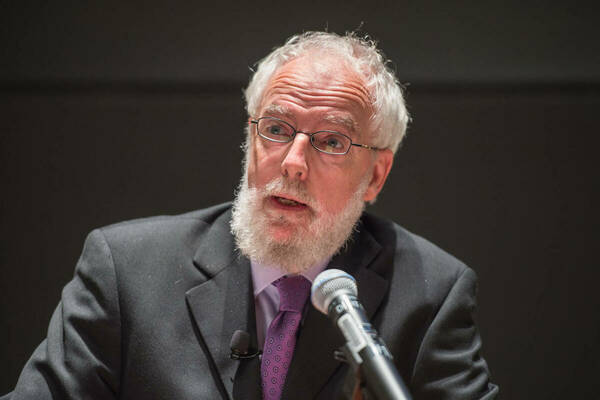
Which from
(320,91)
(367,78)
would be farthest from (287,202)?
(367,78)

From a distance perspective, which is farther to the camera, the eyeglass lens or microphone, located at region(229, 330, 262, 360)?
the eyeglass lens

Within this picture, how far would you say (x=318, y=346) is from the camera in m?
1.97

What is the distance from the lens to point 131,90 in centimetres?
277

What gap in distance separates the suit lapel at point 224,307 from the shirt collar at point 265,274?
37 millimetres

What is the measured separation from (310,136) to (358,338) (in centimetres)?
95

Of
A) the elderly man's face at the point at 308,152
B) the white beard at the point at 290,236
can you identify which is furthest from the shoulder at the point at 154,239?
the elderly man's face at the point at 308,152

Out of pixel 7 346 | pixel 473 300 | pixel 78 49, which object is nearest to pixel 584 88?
pixel 473 300

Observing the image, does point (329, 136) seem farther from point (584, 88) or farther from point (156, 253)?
point (584, 88)

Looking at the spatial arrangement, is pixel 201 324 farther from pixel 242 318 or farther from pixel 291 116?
pixel 291 116

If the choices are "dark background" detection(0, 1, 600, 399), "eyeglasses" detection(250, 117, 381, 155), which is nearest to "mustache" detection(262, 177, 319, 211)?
"eyeglasses" detection(250, 117, 381, 155)

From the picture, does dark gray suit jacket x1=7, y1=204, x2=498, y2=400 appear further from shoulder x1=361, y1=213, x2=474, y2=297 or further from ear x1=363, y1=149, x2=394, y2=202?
ear x1=363, y1=149, x2=394, y2=202

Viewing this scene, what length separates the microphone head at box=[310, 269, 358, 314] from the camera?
4.22ft

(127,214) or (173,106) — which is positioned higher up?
(173,106)

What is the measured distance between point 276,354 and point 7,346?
4.75 feet
